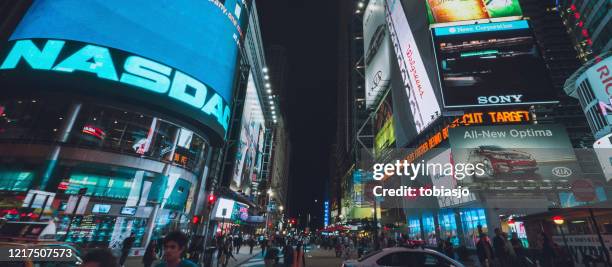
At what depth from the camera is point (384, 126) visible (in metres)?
41.7

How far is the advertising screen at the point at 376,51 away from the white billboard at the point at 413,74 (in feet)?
19.1

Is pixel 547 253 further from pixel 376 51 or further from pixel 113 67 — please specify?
pixel 376 51

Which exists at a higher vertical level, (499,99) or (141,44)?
(141,44)

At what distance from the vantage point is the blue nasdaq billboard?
1794 centimetres

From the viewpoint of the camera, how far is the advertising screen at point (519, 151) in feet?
58.6

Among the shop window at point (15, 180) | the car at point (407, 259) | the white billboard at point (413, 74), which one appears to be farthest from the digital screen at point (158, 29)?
the car at point (407, 259)

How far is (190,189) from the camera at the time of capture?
24203 mm

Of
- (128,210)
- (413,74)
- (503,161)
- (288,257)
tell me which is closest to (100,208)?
(128,210)

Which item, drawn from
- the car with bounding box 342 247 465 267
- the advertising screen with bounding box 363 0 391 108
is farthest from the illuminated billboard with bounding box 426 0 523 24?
the car with bounding box 342 247 465 267

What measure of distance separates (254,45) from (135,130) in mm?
28220

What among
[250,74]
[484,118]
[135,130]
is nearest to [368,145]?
[250,74]

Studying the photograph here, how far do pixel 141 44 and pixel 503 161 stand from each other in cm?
2910

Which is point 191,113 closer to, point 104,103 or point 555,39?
point 104,103

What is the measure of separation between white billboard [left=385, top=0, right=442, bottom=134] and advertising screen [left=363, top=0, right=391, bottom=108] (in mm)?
5811
